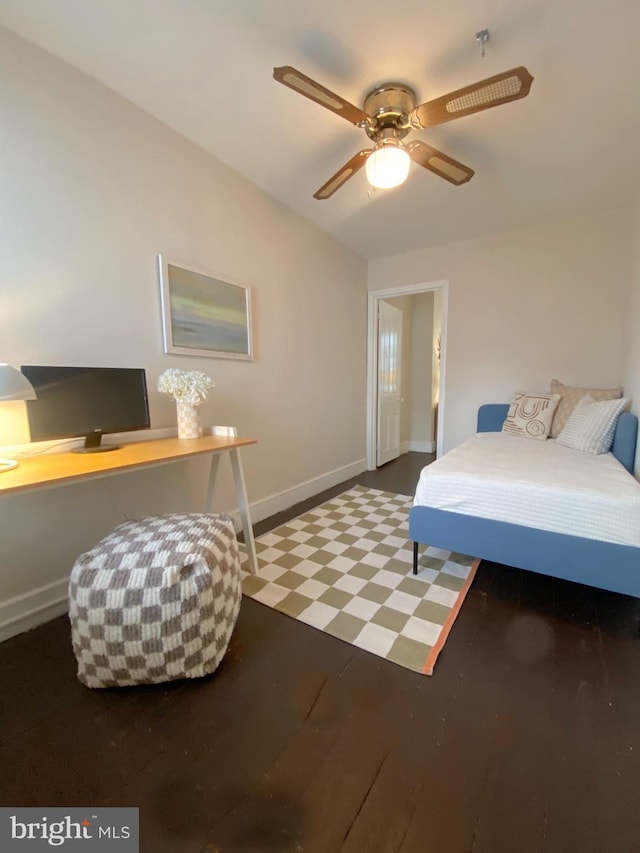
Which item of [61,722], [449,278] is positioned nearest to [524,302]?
[449,278]

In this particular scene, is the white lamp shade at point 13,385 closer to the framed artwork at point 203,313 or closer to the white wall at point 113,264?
the white wall at point 113,264

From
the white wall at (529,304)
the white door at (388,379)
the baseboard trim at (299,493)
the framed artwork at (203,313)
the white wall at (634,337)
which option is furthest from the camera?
the white door at (388,379)

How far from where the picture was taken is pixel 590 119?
1.79m

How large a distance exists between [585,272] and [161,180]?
11.0 feet

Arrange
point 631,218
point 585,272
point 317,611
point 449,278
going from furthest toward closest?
point 449,278 < point 585,272 < point 631,218 < point 317,611

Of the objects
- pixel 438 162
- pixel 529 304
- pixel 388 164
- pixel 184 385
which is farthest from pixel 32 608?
pixel 529 304

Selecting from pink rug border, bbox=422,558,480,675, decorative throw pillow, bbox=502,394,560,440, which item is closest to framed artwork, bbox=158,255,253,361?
pink rug border, bbox=422,558,480,675

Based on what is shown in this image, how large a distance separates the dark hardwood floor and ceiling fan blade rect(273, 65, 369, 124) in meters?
2.19

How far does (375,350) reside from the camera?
12.8 feet

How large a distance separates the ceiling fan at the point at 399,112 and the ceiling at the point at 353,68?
0.09 metres

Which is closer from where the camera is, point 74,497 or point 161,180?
point 74,497

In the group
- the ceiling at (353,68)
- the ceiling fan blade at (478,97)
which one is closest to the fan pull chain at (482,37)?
the ceiling at (353,68)

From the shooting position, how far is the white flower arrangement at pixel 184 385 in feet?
5.92

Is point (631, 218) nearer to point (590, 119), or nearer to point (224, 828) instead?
point (590, 119)
